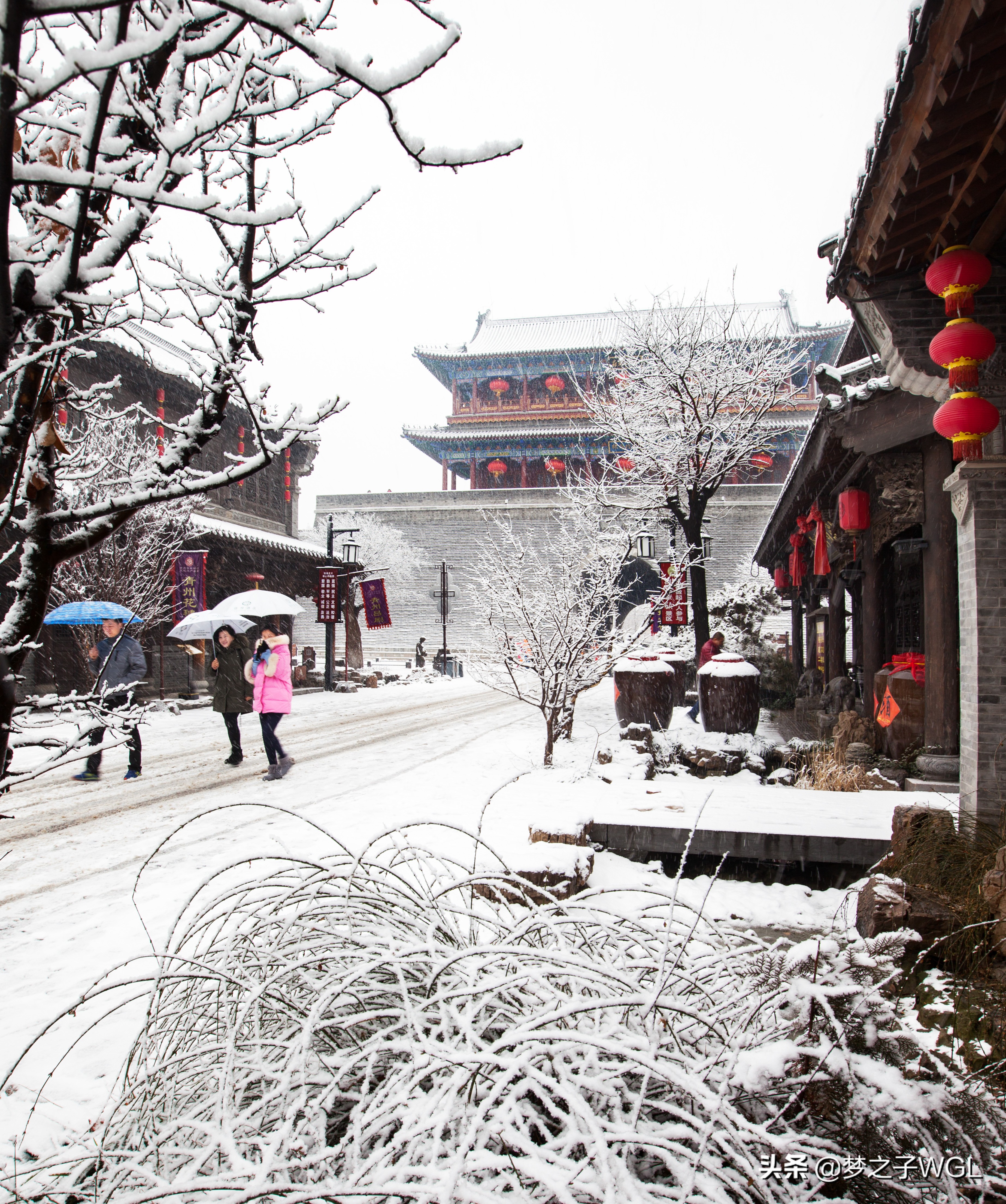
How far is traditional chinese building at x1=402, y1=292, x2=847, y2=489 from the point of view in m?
29.7

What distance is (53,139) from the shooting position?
1.59 meters

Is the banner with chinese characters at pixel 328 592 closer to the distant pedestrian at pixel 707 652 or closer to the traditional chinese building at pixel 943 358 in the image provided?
the distant pedestrian at pixel 707 652

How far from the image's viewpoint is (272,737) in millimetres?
6711

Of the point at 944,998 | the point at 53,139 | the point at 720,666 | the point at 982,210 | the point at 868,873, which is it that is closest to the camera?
the point at 53,139

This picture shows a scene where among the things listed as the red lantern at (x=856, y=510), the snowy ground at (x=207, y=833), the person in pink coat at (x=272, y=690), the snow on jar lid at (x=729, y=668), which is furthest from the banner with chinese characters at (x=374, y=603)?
the red lantern at (x=856, y=510)

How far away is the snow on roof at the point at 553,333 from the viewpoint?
30500 millimetres

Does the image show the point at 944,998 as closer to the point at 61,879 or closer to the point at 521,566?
the point at 61,879

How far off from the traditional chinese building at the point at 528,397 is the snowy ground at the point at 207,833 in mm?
23124

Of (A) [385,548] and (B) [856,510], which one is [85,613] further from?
(A) [385,548]

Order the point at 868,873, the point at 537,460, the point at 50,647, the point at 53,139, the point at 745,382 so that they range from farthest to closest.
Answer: the point at 537,460 < the point at 50,647 < the point at 745,382 < the point at 868,873 < the point at 53,139

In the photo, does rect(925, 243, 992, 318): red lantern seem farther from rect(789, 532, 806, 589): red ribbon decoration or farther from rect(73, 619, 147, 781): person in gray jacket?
rect(789, 532, 806, 589): red ribbon decoration

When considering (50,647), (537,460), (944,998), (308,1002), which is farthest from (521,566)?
(537,460)

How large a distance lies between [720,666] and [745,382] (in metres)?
6.02

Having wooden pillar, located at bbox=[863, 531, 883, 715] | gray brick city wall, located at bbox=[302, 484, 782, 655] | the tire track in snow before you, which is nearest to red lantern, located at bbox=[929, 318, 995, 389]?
the tire track in snow
